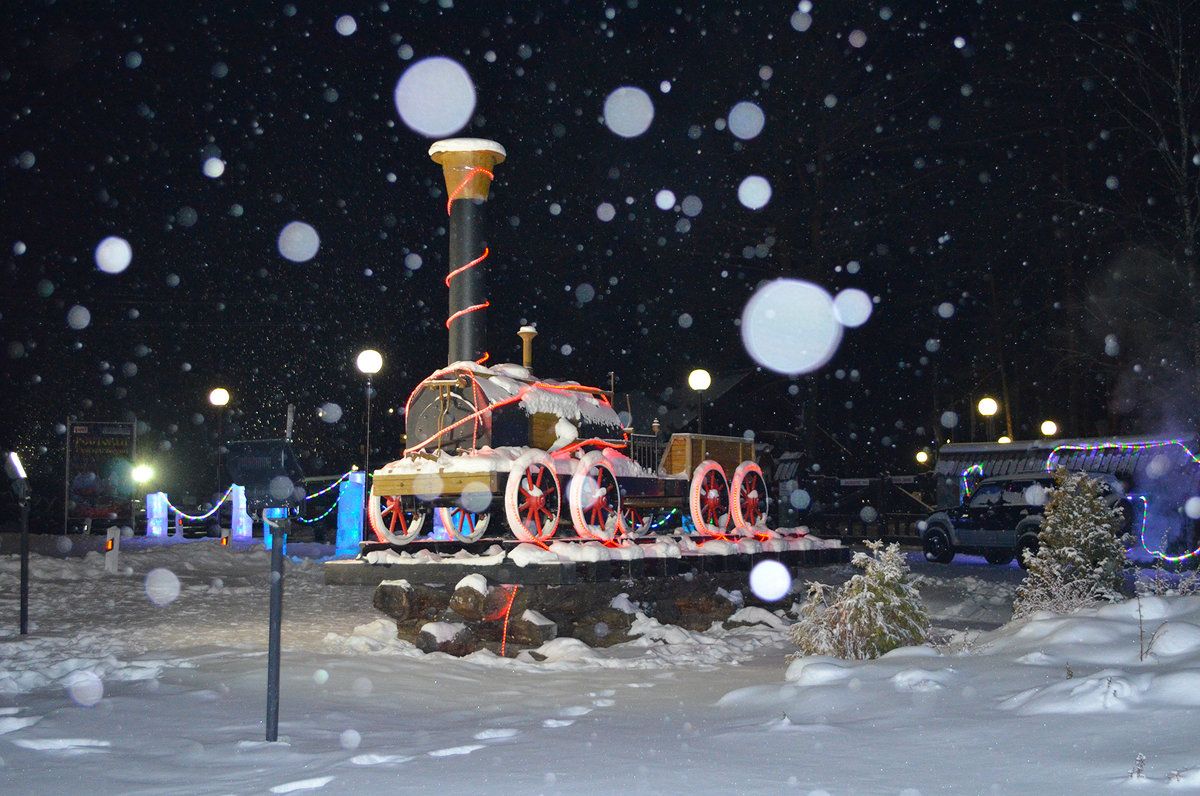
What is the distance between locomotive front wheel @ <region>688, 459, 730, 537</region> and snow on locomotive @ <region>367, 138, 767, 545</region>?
28 millimetres

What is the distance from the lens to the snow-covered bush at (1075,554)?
9469mm

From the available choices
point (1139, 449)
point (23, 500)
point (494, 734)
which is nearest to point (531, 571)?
point (494, 734)

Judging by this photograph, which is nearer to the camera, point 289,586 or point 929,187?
point 289,586

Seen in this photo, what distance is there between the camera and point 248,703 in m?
6.73

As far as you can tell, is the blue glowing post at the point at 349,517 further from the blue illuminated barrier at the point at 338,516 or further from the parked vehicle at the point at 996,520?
the parked vehicle at the point at 996,520

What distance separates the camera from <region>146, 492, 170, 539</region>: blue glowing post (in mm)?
26297

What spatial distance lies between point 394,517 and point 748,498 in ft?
16.1

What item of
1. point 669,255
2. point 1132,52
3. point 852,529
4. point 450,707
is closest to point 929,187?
point 669,255

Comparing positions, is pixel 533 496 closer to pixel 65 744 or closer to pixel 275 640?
pixel 275 640

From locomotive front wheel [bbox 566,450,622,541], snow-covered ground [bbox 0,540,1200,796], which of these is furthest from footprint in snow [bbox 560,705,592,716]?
locomotive front wheel [bbox 566,450,622,541]

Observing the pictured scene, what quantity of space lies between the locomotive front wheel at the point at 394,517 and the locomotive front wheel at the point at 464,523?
59cm

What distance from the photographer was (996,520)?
68.0ft

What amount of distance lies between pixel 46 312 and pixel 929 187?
2775 cm

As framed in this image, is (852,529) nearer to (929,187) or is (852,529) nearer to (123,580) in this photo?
(929,187)
